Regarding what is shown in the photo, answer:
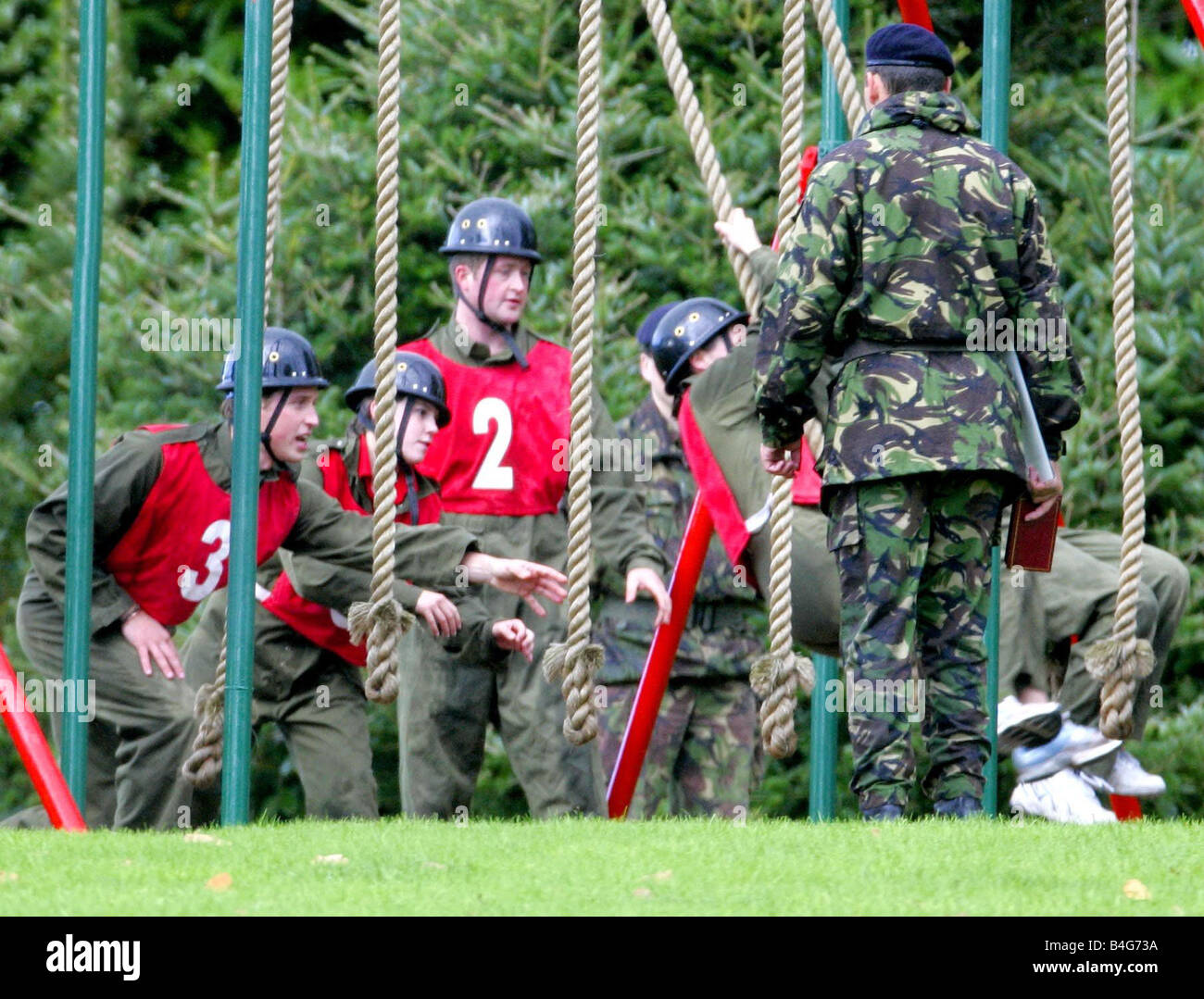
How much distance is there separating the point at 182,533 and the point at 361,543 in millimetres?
606

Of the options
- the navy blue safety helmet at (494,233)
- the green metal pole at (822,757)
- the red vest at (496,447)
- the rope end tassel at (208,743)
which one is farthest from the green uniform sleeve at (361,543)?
the green metal pole at (822,757)

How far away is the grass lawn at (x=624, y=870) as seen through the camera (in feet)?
13.9

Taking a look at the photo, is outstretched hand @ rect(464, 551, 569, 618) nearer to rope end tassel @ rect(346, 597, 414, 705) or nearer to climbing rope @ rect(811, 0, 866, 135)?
rope end tassel @ rect(346, 597, 414, 705)

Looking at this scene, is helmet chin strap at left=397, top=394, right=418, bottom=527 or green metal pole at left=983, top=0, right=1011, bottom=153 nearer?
green metal pole at left=983, top=0, right=1011, bottom=153

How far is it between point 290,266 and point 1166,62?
492 cm

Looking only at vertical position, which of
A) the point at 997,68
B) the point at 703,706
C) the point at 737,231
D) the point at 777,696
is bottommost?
the point at 703,706

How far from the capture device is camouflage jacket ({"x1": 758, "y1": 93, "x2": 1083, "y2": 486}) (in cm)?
555

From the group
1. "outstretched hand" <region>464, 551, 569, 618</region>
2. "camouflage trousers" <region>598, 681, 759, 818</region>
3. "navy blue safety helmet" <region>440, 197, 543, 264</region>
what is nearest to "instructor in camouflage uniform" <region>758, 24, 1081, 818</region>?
"outstretched hand" <region>464, 551, 569, 618</region>

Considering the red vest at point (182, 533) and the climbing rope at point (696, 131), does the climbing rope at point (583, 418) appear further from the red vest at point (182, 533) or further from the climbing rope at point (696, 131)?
the red vest at point (182, 533)

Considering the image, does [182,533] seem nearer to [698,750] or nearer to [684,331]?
[684,331]

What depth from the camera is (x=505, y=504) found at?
8.19 metres

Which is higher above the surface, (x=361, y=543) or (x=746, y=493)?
(x=746, y=493)

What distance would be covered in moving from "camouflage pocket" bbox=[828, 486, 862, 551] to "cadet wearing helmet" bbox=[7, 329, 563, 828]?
6.17ft

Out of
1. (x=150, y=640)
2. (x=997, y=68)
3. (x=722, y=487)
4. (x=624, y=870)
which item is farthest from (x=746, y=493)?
(x=624, y=870)
